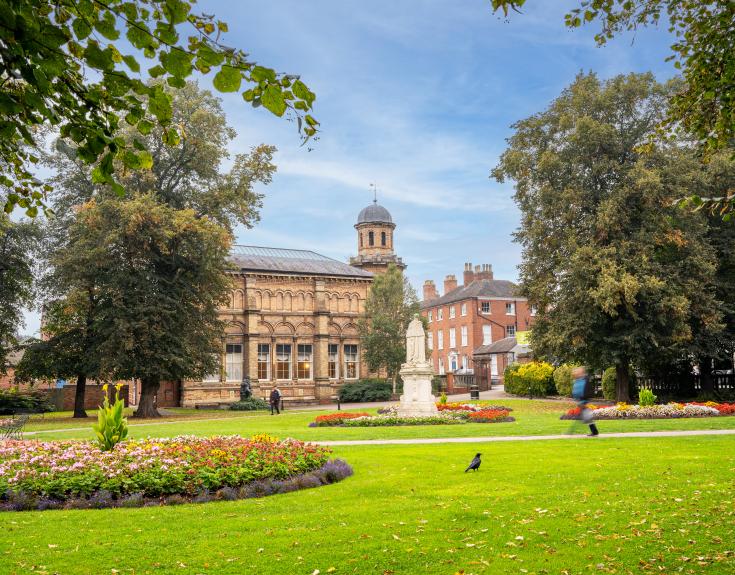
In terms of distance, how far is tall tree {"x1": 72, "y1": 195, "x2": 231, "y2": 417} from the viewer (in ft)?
111

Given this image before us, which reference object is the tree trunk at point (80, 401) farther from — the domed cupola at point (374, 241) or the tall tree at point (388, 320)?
the domed cupola at point (374, 241)

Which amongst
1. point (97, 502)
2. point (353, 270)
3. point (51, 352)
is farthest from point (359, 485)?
point (353, 270)

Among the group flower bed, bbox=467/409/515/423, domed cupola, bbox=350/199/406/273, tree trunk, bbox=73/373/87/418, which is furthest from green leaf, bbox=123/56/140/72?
domed cupola, bbox=350/199/406/273

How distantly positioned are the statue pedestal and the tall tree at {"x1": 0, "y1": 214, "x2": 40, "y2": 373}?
67.1ft

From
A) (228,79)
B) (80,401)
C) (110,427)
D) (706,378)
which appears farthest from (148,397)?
(228,79)

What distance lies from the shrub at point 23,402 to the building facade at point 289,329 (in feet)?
29.3

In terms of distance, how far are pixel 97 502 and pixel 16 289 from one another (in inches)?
1113

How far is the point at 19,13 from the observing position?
4.30 metres

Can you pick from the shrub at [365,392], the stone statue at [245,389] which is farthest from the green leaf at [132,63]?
the shrub at [365,392]

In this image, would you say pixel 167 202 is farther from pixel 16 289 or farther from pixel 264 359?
pixel 264 359

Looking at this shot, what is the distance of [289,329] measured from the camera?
51344mm

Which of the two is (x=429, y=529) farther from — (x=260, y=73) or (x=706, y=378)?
(x=706, y=378)

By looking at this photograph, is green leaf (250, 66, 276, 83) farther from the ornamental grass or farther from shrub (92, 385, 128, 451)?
shrub (92, 385, 128, 451)

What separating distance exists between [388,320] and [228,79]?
4576cm
